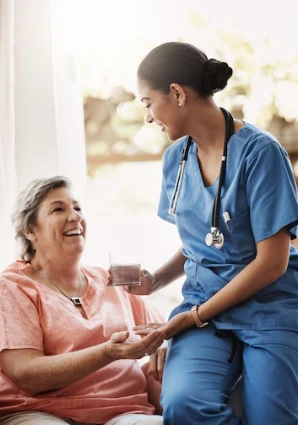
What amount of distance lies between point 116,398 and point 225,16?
65.6 inches

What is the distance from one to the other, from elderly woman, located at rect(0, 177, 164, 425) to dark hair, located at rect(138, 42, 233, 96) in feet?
1.72

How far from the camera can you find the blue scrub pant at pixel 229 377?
1786 millimetres

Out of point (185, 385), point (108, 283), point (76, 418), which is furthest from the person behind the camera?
point (108, 283)

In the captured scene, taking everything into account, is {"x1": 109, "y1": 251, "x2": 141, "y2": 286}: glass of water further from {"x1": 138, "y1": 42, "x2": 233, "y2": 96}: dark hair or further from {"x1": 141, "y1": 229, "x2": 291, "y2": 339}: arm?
{"x1": 138, "y1": 42, "x2": 233, "y2": 96}: dark hair

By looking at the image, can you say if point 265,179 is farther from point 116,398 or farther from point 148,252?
point 148,252

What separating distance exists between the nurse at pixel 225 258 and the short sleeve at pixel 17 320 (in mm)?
323

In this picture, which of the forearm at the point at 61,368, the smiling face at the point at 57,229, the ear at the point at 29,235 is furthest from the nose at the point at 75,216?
the forearm at the point at 61,368

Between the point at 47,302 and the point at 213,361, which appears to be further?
the point at 47,302

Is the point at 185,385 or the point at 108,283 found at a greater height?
the point at 108,283

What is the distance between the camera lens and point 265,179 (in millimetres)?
1848

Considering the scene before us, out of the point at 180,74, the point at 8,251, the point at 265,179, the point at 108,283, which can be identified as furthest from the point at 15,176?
the point at 265,179

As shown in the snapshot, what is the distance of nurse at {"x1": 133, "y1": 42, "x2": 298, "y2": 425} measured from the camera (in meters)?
1.82

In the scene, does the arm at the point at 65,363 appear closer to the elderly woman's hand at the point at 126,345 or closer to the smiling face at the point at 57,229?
the elderly woman's hand at the point at 126,345

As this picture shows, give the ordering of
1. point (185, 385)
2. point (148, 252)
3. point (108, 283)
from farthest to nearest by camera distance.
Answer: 1. point (148, 252)
2. point (108, 283)
3. point (185, 385)
